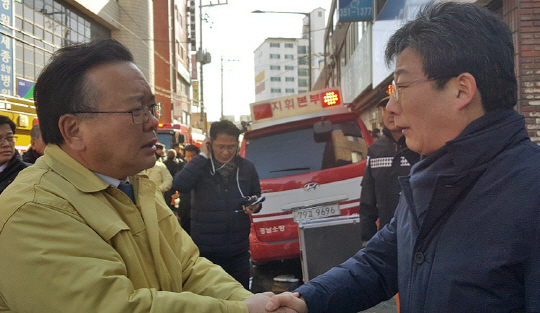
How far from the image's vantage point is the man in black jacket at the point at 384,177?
462cm

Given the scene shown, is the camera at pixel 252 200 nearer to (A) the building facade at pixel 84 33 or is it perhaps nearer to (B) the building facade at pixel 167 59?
(A) the building facade at pixel 84 33

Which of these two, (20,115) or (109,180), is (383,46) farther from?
(20,115)

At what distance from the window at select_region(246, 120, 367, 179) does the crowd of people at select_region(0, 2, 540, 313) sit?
419 centimetres

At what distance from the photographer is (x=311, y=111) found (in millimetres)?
6523

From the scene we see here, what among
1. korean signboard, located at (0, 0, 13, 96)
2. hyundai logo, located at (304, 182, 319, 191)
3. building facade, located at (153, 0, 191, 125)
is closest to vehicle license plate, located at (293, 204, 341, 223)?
hyundai logo, located at (304, 182, 319, 191)

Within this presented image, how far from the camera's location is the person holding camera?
15.9 ft

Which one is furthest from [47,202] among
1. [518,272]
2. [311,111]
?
[311,111]

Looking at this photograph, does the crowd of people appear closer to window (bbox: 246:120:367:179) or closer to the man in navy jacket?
the man in navy jacket

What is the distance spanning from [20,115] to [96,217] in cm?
1036

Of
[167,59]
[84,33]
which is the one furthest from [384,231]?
[167,59]

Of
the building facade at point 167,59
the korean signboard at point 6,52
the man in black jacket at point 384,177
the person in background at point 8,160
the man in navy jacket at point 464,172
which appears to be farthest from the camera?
the building facade at point 167,59

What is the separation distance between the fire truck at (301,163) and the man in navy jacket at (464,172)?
4.32 meters

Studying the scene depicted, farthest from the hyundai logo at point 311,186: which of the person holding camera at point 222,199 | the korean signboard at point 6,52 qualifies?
the korean signboard at point 6,52

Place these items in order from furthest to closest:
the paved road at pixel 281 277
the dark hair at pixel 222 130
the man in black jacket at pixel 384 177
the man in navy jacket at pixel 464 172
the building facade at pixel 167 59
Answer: the building facade at pixel 167 59, the paved road at pixel 281 277, the dark hair at pixel 222 130, the man in black jacket at pixel 384 177, the man in navy jacket at pixel 464 172
